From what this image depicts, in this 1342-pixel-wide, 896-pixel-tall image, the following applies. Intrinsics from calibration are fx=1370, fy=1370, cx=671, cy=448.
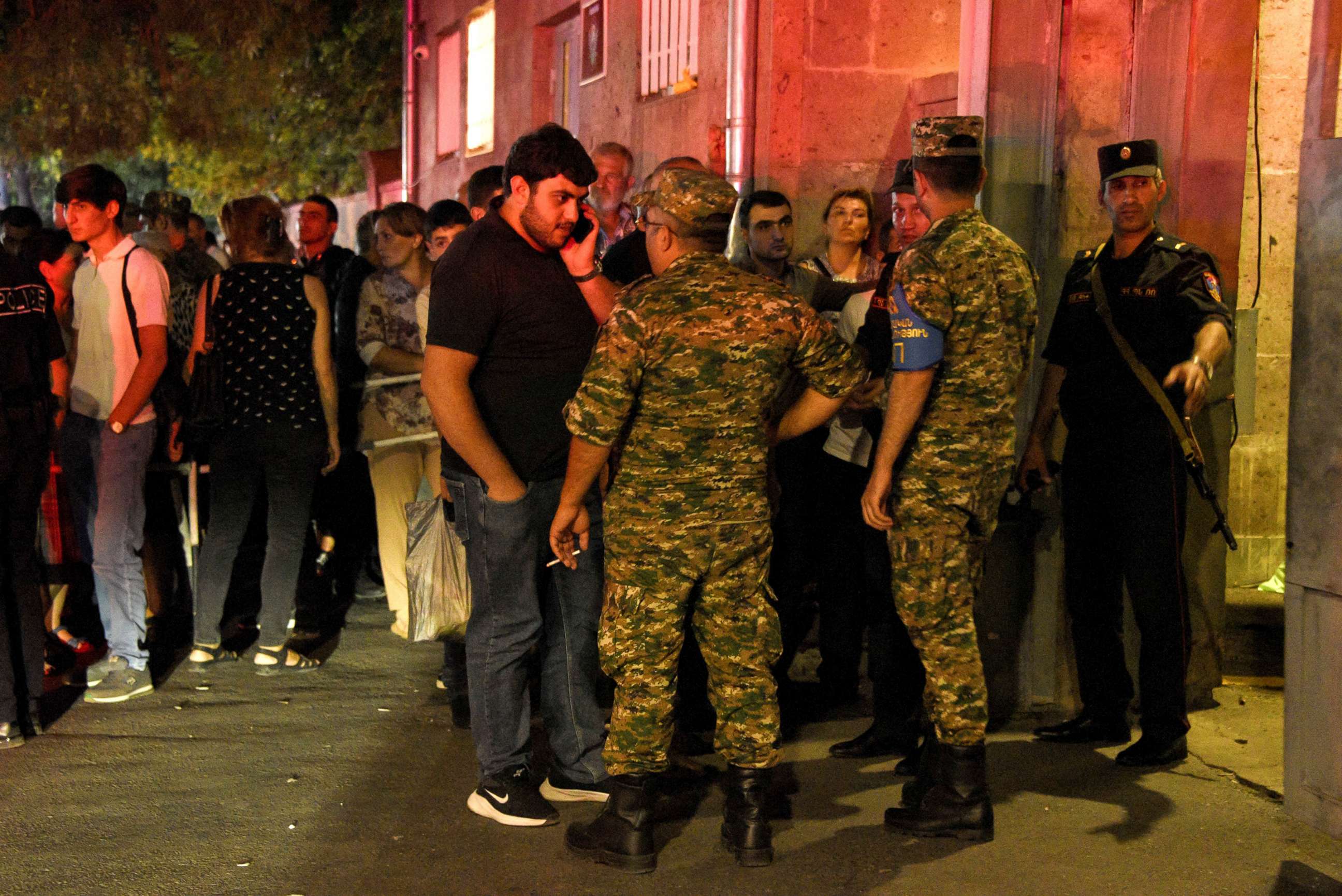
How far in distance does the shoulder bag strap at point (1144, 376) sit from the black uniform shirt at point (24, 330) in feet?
13.4

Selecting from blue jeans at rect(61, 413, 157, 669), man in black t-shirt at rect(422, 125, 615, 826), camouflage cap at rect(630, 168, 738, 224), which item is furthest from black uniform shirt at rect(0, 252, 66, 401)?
camouflage cap at rect(630, 168, 738, 224)

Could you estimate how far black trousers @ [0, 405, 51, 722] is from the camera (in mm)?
5273

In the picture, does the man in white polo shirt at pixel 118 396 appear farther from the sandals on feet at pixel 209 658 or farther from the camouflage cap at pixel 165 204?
the camouflage cap at pixel 165 204

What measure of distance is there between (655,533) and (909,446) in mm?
933

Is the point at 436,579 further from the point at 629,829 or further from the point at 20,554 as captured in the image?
the point at 20,554

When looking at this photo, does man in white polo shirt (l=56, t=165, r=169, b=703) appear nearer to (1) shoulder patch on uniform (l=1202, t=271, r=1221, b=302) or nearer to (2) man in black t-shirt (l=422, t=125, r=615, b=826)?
(2) man in black t-shirt (l=422, t=125, r=615, b=826)

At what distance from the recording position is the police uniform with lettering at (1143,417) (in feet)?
16.5

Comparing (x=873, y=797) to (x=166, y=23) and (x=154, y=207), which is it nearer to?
(x=154, y=207)

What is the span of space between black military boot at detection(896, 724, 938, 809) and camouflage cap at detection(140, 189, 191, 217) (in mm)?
5814

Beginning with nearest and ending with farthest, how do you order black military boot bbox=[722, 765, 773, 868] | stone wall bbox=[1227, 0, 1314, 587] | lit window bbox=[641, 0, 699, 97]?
black military boot bbox=[722, 765, 773, 868] < stone wall bbox=[1227, 0, 1314, 587] < lit window bbox=[641, 0, 699, 97]

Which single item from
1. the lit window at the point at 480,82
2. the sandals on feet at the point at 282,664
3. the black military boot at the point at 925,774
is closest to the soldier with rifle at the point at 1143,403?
the black military boot at the point at 925,774

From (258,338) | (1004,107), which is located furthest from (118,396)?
(1004,107)

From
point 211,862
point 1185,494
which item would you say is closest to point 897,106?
point 1185,494

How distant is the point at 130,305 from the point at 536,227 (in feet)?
8.32
